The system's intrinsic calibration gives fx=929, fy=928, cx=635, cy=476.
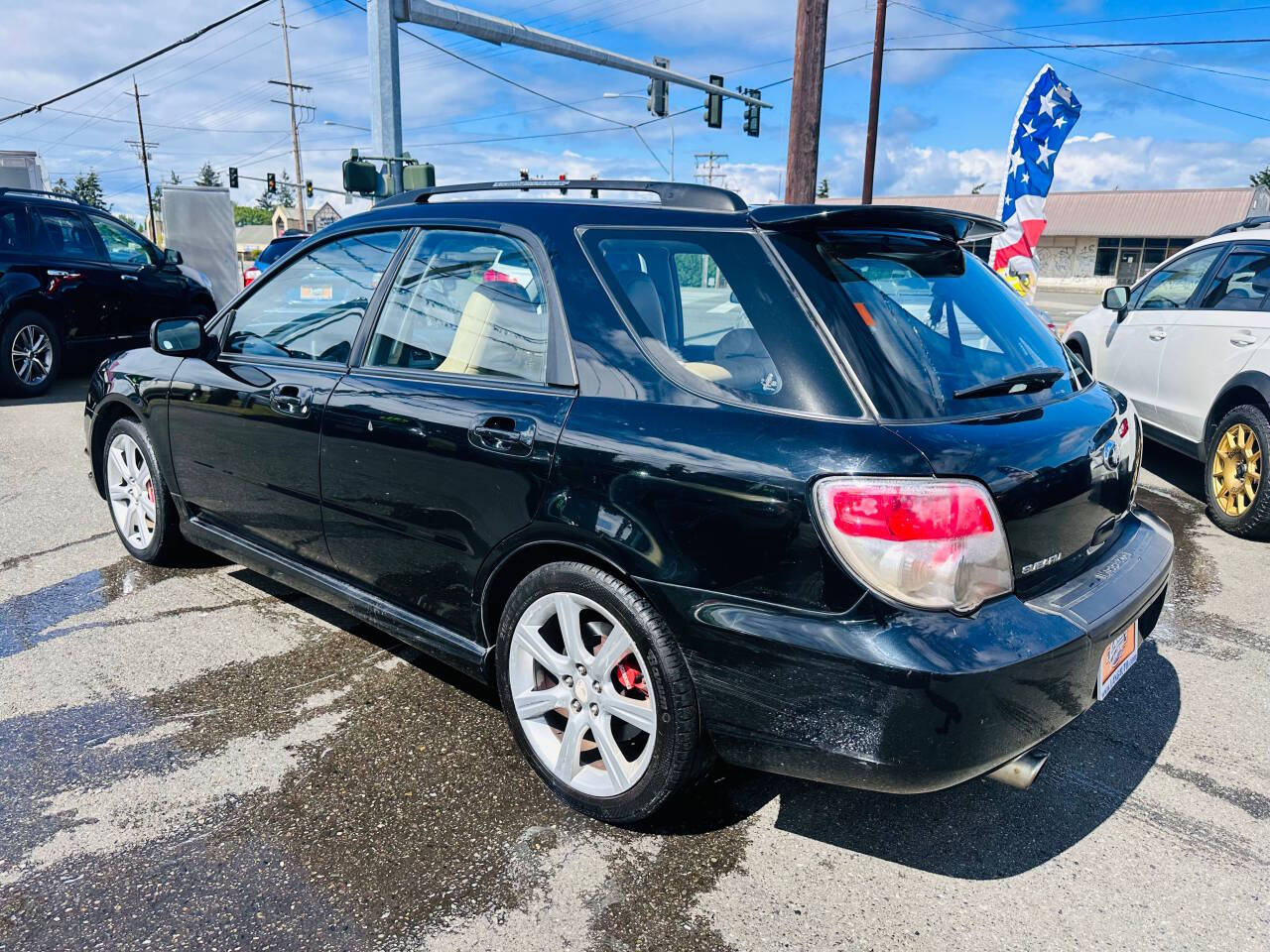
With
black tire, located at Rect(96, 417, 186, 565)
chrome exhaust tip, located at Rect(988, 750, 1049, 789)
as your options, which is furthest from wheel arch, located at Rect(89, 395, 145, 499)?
chrome exhaust tip, located at Rect(988, 750, 1049, 789)

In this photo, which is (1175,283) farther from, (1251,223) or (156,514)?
(156,514)

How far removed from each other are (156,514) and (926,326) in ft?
11.6

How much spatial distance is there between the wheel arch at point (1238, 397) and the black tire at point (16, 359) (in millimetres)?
9977

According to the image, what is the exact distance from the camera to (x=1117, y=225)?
5372 centimetres

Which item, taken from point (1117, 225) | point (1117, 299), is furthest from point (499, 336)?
point (1117, 225)

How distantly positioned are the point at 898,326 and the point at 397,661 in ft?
7.52

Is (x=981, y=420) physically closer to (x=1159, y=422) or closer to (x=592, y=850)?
(x=592, y=850)

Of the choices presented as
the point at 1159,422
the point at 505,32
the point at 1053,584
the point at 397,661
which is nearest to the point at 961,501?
the point at 1053,584

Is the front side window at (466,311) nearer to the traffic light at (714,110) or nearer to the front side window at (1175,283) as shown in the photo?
the front side window at (1175,283)

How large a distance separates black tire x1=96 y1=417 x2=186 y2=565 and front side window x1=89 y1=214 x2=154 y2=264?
6.53 m

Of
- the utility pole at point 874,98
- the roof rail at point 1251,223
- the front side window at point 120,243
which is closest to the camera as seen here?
the roof rail at point 1251,223

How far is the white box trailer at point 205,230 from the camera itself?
54.5 ft

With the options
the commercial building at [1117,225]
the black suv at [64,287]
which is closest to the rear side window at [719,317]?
the black suv at [64,287]

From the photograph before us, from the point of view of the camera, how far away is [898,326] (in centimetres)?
240
